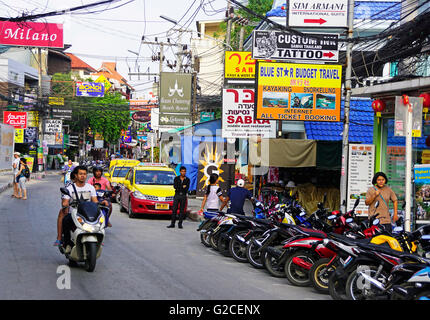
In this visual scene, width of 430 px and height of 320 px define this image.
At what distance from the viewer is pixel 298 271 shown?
890 centimetres

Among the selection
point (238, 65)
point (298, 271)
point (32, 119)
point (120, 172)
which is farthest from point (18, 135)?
point (298, 271)

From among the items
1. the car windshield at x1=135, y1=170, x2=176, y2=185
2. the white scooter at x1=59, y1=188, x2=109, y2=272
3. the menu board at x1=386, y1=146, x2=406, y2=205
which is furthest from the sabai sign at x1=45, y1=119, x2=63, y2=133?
the white scooter at x1=59, y1=188, x2=109, y2=272

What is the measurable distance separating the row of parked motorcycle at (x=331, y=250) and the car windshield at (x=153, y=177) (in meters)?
6.20

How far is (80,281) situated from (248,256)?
3.70 metres

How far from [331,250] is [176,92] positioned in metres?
21.5

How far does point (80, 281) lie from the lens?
26.2 feet

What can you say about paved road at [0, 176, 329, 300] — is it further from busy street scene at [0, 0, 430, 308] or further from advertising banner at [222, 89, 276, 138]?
advertising banner at [222, 89, 276, 138]

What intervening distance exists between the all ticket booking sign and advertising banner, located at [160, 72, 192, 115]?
42.6ft

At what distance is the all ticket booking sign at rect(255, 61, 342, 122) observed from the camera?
51.6ft

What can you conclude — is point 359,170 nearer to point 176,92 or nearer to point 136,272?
point 136,272

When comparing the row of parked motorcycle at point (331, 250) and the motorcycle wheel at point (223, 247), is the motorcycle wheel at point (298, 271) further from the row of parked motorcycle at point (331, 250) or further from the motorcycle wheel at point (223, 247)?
the motorcycle wheel at point (223, 247)

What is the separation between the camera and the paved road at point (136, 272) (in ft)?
24.2
